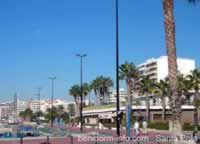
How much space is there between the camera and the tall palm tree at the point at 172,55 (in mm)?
18422

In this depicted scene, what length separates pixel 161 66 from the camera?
527 feet

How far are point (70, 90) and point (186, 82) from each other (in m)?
67.4

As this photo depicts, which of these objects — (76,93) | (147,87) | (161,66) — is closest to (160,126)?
(147,87)

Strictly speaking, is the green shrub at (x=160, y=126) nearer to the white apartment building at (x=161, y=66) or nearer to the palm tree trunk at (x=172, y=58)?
the palm tree trunk at (x=172, y=58)

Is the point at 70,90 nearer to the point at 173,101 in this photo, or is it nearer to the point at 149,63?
the point at 149,63

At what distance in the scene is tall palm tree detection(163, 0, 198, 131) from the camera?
18422 millimetres

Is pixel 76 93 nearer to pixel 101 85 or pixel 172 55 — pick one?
pixel 101 85

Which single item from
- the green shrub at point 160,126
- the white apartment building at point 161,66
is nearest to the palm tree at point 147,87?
the green shrub at point 160,126

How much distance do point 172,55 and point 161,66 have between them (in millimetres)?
143212

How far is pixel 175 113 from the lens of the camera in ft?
60.3

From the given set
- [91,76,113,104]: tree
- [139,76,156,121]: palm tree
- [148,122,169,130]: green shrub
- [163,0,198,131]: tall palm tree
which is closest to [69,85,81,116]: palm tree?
[91,76,113,104]: tree

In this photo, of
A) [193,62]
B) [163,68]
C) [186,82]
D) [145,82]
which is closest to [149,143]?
[186,82]

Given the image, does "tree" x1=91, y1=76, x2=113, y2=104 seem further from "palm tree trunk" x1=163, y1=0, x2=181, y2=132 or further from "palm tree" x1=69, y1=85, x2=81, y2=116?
"palm tree trunk" x1=163, y1=0, x2=181, y2=132

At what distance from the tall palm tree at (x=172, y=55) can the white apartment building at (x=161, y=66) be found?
139m
